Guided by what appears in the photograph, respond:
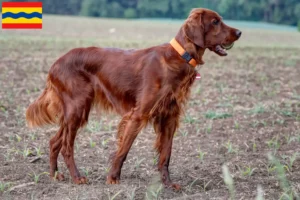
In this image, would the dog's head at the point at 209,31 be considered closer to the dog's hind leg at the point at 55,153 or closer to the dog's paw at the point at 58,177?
the dog's hind leg at the point at 55,153

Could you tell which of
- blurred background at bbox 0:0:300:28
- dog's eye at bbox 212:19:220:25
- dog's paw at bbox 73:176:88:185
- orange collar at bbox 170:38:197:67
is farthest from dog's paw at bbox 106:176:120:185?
blurred background at bbox 0:0:300:28

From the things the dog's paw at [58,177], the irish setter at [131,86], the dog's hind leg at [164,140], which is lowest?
the dog's paw at [58,177]

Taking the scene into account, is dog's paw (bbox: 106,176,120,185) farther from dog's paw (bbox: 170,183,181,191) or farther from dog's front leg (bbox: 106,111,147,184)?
dog's paw (bbox: 170,183,181,191)

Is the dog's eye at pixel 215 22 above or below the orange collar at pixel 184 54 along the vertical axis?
above

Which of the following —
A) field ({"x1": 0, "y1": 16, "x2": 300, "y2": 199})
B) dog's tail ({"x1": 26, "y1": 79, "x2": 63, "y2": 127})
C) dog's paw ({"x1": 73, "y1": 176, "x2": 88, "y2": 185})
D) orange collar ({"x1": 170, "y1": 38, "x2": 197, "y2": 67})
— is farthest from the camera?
dog's tail ({"x1": 26, "y1": 79, "x2": 63, "y2": 127})

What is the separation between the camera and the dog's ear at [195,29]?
170 inches

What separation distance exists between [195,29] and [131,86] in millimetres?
742

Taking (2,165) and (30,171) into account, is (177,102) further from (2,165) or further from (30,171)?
(2,165)

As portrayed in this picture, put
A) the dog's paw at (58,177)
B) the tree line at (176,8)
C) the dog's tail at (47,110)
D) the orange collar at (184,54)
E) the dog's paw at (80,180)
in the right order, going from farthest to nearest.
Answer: the tree line at (176,8) → the dog's tail at (47,110) → the dog's paw at (58,177) → the dog's paw at (80,180) → the orange collar at (184,54)

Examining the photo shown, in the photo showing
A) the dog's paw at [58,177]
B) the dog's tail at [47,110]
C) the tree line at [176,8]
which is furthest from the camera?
the tree line at [176,8]

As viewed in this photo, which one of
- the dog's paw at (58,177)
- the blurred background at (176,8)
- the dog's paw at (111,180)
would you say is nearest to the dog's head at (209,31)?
the dog's paw at (111,180)

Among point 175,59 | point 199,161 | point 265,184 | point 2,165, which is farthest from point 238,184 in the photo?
point 2,165

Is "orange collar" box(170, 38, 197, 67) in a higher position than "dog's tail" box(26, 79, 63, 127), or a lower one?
higher

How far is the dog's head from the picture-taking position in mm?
4332
